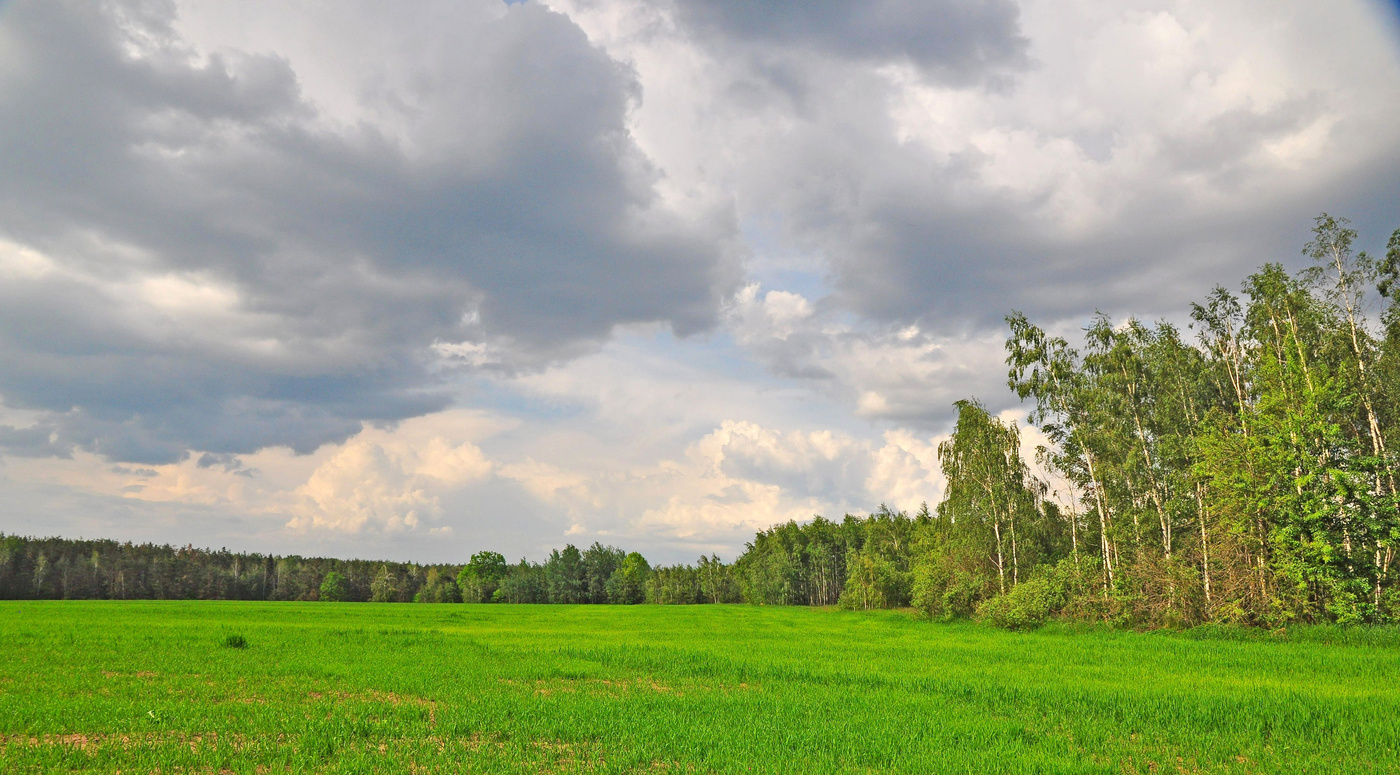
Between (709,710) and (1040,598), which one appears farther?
(1040,598)

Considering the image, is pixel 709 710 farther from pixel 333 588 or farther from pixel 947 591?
pixel 333 588

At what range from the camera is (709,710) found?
1688 cm

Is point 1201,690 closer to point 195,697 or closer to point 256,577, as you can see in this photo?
point 195,697

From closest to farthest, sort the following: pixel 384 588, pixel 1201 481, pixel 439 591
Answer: pixel 1201 481 → pixel 439 591 → pixel 384 588

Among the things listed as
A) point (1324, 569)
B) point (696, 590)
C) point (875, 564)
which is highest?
point (1324, 569)

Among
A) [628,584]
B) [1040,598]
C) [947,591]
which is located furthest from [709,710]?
[628,584]

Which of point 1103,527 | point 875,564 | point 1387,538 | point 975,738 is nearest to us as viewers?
point 975,738

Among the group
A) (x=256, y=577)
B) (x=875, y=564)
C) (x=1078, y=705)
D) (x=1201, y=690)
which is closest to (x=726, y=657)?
(x=1078, y=705)

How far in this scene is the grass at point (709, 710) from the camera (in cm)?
1232

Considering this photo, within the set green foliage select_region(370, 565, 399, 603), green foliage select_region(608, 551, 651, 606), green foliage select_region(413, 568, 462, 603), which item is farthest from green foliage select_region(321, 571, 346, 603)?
green foliage select_region(608, 551, 651, 606)

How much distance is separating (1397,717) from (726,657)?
1964 centimetres

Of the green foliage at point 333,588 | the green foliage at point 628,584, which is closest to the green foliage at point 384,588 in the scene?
the green foliage at point 333,588

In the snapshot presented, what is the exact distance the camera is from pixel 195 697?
60.4 ft

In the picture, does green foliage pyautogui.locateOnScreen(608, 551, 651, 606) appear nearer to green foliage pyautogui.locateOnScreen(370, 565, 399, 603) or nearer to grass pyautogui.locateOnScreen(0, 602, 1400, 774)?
green foliage pyautogui.locateOnScreen(370, 565, 399, 603)
